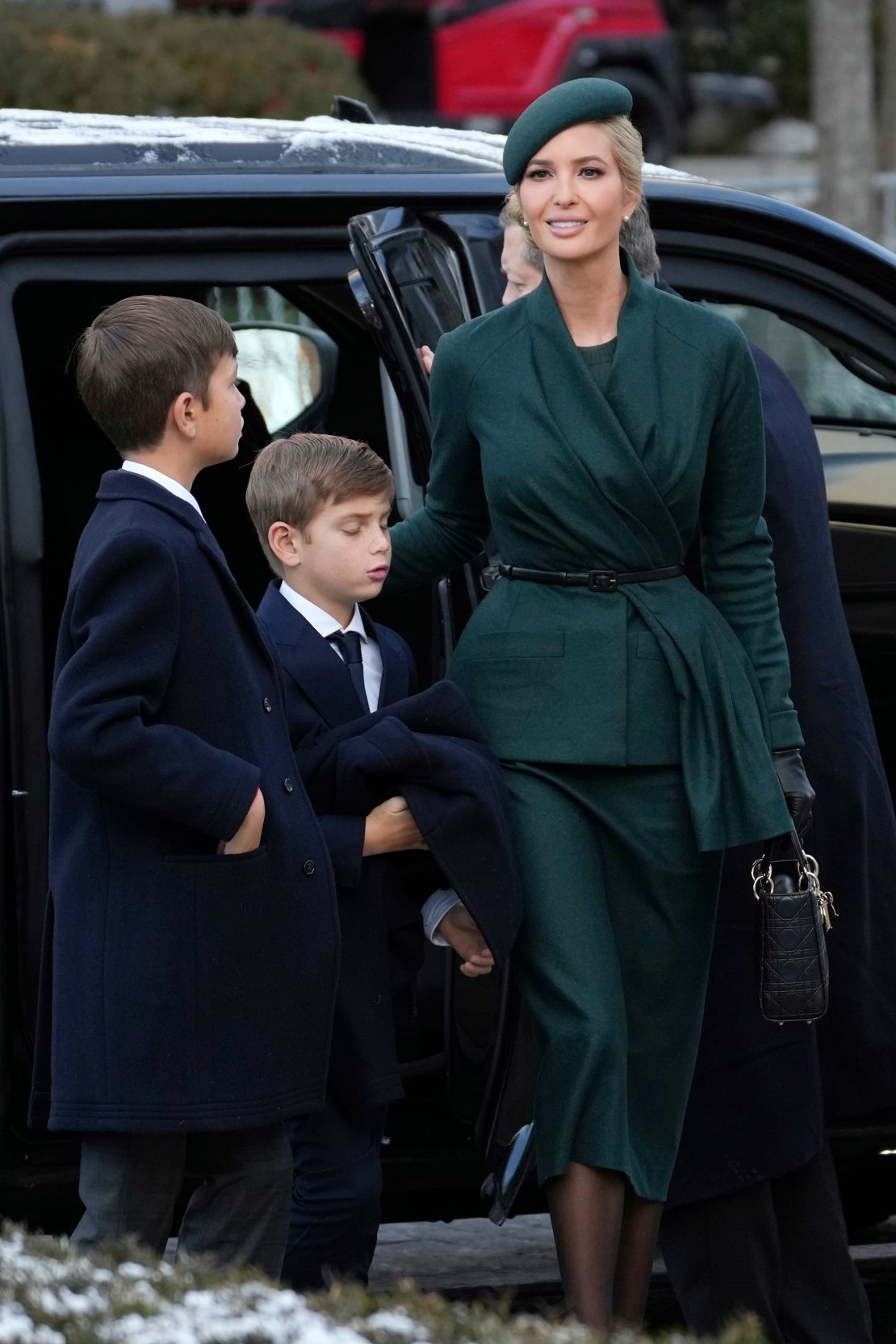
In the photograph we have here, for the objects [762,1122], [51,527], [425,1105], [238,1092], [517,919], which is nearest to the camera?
[238,1092]

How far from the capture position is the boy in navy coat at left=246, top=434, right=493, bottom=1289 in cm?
269

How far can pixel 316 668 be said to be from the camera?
2699 mm

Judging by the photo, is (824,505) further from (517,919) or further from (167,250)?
(167,250)

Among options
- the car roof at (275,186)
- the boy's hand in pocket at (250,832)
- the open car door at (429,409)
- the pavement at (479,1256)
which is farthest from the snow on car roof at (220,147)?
the pavement at (479,1256)

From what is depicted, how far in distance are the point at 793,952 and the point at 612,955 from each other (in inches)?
9.4

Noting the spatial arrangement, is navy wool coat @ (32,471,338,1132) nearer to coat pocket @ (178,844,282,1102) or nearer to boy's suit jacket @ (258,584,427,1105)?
coat pocket @ (178,844,282,1102)

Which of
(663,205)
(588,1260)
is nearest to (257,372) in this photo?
(663,205)

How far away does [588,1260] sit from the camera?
2.63 meters

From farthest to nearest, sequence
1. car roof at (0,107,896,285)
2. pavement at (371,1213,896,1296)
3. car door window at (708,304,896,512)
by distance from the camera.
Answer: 1. pavement at (371,1213,896,1296)
2. car door window at (708,304,896,512)
3. car roof at (0,107,896,285)

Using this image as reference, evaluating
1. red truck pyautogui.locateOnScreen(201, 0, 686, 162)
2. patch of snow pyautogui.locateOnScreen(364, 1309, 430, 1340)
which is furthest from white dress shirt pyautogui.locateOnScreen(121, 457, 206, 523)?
red truck pyautogui.locateOnScreen(201, 0, 686, 162)

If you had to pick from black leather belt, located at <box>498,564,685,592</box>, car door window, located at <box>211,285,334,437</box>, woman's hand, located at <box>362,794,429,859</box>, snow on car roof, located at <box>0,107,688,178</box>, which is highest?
snow on car roof, located at <box>0,107,688,178</box>

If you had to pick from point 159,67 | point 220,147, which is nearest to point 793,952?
point 220,147

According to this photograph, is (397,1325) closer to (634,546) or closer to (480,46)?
(634,546)

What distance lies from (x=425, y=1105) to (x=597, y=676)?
0.79 metres
